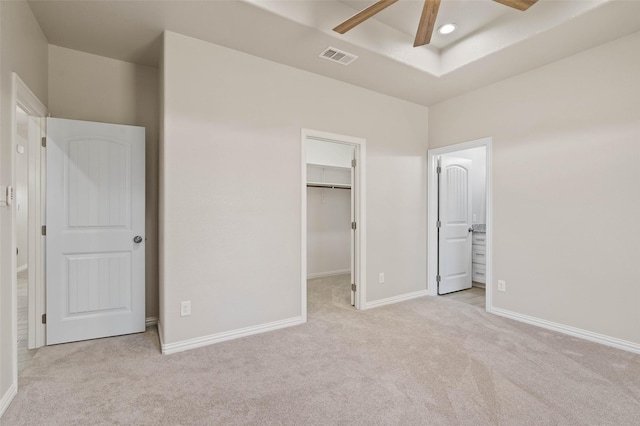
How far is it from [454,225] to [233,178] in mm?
3254

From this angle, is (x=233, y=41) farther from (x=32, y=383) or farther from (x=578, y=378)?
(x=578, y=378)

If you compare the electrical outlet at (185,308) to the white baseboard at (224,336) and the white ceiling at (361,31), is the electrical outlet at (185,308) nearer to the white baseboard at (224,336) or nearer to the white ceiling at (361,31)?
the white baseboard at (224,336)

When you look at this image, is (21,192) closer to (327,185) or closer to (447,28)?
(327,185)

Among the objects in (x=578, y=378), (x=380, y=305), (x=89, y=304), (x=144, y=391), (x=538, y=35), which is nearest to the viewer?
(x=144, y=391)

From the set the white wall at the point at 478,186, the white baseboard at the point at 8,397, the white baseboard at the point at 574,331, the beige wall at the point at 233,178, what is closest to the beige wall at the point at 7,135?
the white baseboard at the point at 8,397

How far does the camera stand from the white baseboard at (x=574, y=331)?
8.57 ft

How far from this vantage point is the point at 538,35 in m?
2.62

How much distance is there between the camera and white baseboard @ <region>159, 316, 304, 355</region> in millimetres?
2553

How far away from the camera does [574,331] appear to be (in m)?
2.92


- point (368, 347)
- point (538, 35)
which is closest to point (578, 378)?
point (368, 347)

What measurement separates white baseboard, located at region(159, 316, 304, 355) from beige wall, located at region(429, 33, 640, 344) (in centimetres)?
247

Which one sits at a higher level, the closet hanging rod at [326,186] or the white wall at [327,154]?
the white wall at [327,154]

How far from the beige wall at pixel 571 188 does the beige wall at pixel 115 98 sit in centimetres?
376

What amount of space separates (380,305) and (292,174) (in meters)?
1.97
